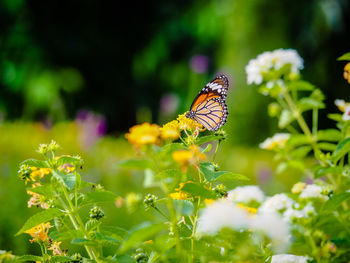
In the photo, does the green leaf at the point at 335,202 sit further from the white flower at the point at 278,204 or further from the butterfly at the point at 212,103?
the butterfly at the point at 212,103

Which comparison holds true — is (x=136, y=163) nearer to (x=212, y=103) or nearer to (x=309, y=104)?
→ (x=309, y=104)

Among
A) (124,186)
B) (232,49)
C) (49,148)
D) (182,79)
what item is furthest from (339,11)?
(49,148)

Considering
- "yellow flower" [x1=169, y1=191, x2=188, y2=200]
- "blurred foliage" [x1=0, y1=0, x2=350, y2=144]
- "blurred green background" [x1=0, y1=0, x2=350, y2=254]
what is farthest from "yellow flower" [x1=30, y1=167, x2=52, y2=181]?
"blurred foliage" [x1=0, y1=0, x2=350, y2=144]

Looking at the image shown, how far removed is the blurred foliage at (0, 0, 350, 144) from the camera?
5.45 metres

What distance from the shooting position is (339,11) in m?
5.43

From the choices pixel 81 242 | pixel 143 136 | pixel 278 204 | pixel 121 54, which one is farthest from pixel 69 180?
pixel 121 54

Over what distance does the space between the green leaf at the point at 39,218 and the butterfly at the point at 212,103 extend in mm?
827

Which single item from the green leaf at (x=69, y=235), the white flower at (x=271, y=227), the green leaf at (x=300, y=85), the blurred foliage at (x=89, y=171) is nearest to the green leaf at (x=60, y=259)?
the green leaf at (x=69, y=235)

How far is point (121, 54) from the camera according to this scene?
26.7ft

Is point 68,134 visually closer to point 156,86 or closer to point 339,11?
point 339,11

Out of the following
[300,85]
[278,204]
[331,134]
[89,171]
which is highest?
[89,171]

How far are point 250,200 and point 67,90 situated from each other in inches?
265

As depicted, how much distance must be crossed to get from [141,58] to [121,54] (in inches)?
17.8

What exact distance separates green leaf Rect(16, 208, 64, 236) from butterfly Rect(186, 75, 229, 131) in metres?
0.83
